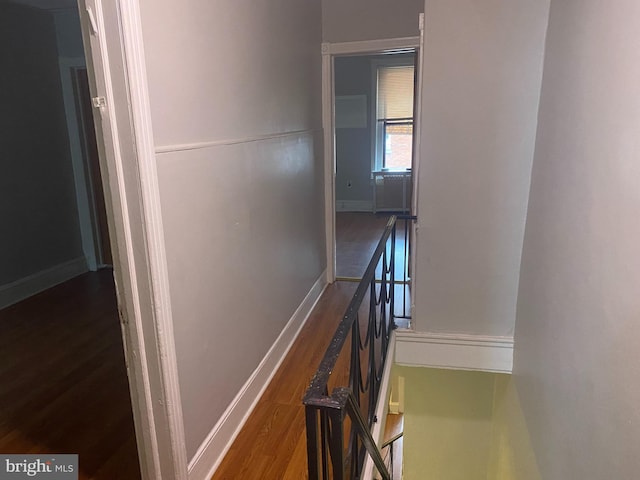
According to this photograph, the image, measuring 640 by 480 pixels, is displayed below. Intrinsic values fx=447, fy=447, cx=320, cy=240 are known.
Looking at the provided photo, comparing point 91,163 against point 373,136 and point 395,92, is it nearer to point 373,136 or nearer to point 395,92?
point 373,136

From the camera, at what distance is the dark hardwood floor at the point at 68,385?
2.07 metres

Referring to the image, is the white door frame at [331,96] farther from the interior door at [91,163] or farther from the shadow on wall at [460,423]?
the interior door at [91,163]

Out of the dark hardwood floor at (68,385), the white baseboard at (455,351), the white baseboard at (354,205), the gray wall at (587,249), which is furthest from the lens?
the white baseboard at (354,205)

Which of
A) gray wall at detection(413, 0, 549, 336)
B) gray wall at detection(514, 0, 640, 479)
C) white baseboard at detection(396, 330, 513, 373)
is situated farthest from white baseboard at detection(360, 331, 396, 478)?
gray wall at detection(514, 0, 640, 479)

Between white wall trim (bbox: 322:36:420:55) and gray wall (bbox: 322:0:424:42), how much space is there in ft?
0.11

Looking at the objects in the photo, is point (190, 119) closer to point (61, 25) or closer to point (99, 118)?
Answer: point (99, 118)

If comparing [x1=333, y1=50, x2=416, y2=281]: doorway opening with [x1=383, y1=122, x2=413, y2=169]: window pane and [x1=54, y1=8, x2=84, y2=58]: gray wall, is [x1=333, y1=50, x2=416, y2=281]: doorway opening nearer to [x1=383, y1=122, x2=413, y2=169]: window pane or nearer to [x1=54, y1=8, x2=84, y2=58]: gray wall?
→ [x1=383, y1=122, x2=413, y2=169]: window pane

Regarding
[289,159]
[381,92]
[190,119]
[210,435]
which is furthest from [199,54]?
[381,92]

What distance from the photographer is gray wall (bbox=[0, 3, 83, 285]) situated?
12.0 feet

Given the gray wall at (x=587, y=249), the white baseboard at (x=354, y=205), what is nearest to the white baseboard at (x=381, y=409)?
the gray wall at (x=587, y=249)

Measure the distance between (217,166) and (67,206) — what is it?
10.2 feet

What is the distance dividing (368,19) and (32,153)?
3074mm

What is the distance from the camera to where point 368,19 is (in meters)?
3.53

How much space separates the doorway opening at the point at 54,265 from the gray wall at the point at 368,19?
2.27 metres
